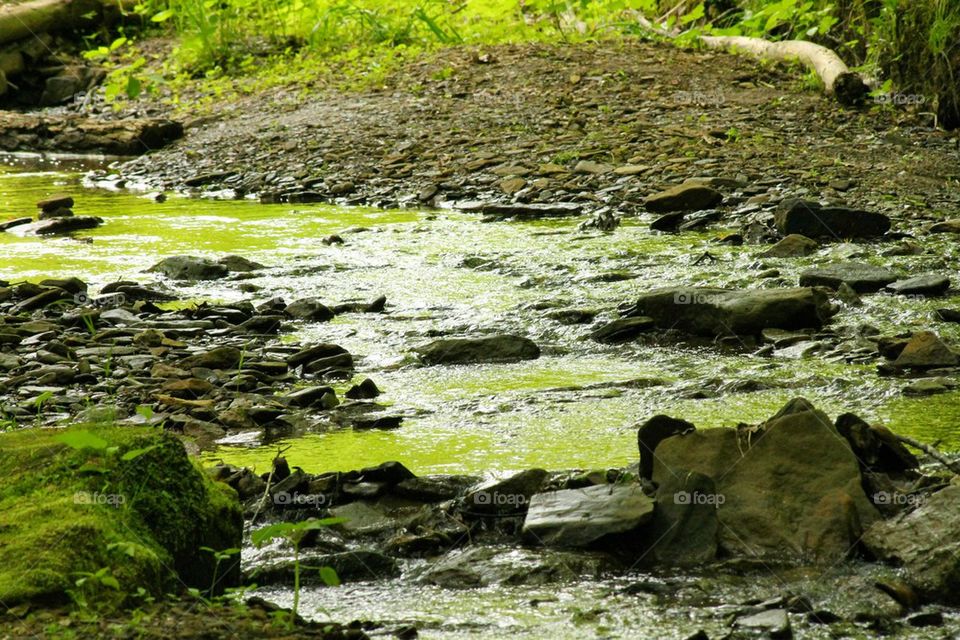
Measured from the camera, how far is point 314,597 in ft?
9.53

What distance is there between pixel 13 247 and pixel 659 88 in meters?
6.76

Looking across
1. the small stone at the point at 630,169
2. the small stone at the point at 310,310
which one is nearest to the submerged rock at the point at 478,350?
the small stone at the point at 310,310

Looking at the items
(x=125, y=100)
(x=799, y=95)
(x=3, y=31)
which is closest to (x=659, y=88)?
(x=799, y=95)

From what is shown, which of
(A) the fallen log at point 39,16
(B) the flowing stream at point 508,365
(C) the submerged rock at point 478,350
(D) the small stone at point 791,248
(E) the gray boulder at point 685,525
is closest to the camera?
(B) the flowing stream at point 508,365

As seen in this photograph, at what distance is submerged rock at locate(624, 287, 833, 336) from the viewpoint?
530 cm

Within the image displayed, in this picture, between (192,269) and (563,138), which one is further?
(563,138)

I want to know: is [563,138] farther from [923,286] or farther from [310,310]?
[923,286]

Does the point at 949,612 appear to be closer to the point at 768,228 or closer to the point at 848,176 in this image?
the point at 768,228
